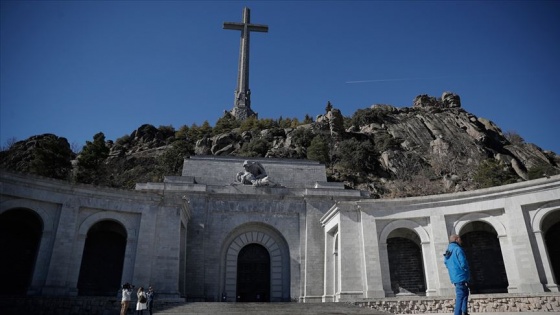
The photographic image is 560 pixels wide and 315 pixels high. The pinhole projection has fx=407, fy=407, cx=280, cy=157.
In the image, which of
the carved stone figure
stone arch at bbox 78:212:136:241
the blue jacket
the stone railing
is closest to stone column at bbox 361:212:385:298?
the stone railing

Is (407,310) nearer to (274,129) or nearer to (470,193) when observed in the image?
(470,193)

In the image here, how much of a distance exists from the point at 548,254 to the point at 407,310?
7.24 meters

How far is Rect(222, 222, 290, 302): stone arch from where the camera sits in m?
24.2

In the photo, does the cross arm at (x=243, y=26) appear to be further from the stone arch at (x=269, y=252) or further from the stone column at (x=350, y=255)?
the stone column at (x=350, y=255)

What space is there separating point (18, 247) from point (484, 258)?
78.9ft

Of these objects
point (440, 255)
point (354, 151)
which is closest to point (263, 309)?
point (440, 255)

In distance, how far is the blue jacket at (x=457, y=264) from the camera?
8227 millimetres

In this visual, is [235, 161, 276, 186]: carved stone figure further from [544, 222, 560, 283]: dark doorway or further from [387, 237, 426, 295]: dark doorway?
[544, 222, 560, 283]: dark doorway

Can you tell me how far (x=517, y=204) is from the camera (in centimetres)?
1986

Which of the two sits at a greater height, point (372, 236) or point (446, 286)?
point (372, 236)

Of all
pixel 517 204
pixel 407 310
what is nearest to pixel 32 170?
pixel 407 310

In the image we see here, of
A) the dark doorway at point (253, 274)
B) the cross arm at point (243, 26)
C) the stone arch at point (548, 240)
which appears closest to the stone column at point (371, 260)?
the dark doorway at point (253, 274)

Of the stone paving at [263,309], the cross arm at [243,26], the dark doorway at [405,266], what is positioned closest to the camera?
the stone paving at [263,309]

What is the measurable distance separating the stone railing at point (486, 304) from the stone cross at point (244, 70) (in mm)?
61809
